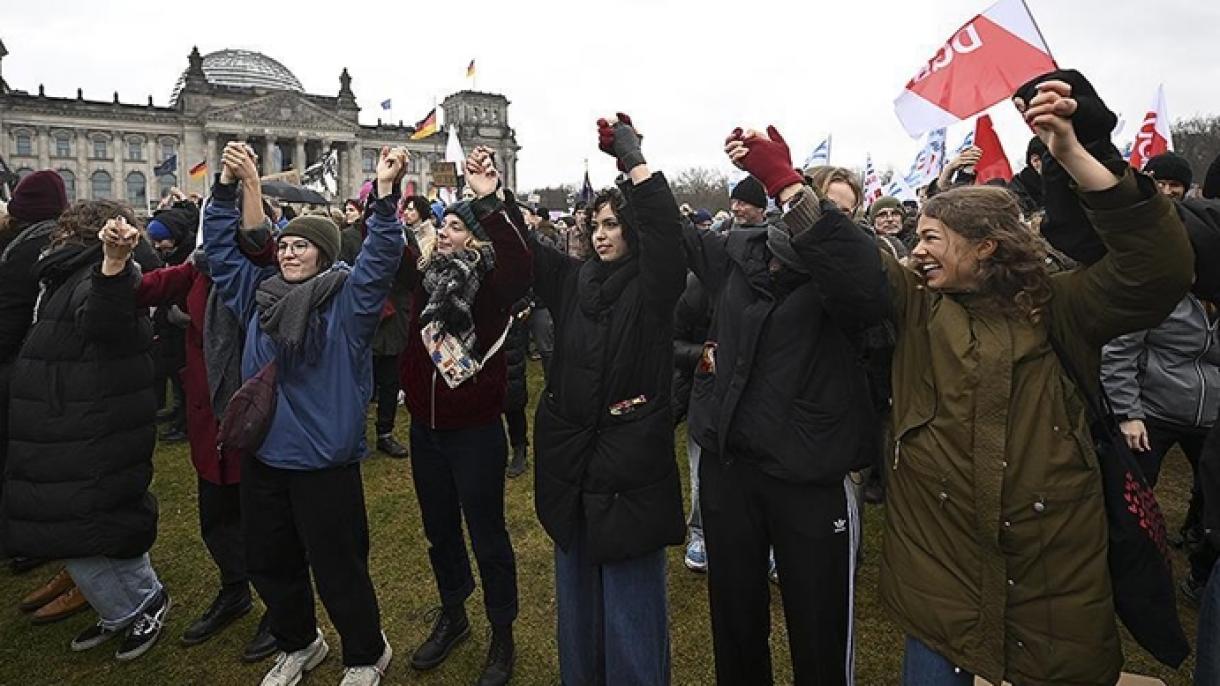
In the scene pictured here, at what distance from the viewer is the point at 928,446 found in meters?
2.27

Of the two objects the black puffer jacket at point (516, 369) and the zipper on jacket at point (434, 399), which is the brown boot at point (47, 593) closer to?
the zipper on jacket at point (434, 399)

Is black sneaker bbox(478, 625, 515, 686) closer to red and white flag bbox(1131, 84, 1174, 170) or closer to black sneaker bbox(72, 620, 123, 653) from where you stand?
black sneaker bbox(72, 620, 123, 653)

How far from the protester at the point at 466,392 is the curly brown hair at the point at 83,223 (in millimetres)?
1743

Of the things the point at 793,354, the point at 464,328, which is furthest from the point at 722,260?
the point at 464,328

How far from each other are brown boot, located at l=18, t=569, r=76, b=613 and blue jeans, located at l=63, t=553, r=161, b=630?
76cm

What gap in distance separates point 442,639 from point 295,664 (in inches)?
30.2

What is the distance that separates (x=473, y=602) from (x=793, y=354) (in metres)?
2.90

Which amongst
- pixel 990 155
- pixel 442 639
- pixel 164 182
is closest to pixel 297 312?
pixel 442 639

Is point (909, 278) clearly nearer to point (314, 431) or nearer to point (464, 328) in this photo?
point (464, 328)

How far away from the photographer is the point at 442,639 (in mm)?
3865

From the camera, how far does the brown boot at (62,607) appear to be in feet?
14.0

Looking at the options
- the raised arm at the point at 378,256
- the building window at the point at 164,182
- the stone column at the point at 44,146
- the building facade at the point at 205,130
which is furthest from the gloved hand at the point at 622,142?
the stone column at the point at 44,146

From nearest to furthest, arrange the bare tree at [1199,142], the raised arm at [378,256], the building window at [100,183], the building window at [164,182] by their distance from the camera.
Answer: the raised arm at [378,256] < the bare tree at [1199,142] < the building window at [100,183] < the building window at [164,182]

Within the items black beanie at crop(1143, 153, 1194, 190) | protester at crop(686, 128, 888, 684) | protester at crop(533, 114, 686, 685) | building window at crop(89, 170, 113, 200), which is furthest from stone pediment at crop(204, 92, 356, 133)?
protester at crop(686, 128, 888, 684)
